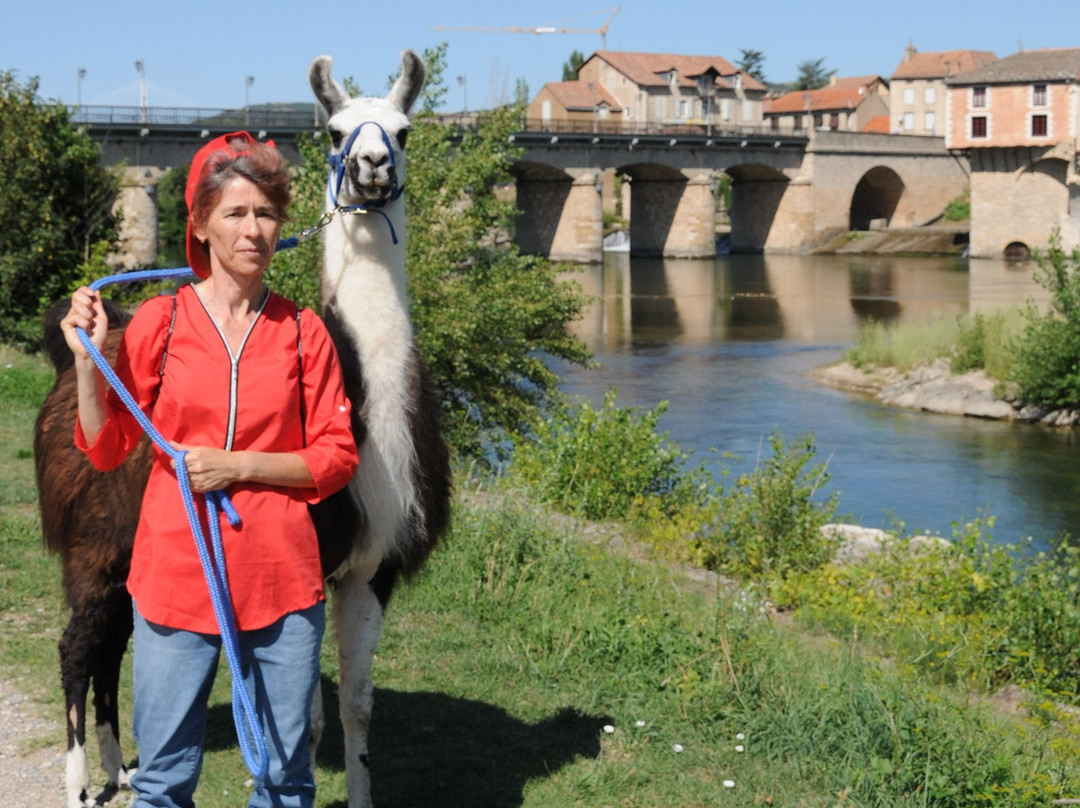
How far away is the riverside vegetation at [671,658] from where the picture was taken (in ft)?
15.4

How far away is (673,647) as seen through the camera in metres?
5.70

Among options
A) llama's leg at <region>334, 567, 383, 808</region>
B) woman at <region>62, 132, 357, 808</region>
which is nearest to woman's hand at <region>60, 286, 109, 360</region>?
woman at <region>62, 132, 357, 808</region>

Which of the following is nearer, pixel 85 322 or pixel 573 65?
pixel 85 322

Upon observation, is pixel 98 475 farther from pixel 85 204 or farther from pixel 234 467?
pixel 85 204

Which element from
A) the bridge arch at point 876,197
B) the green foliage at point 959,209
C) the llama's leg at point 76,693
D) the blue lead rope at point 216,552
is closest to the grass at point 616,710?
the llama's leg at point 76,693

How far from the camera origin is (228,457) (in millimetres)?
2963

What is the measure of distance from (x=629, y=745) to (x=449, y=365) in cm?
973

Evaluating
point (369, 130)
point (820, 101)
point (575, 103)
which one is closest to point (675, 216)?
point (575, 103)

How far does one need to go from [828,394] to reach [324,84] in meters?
22.9

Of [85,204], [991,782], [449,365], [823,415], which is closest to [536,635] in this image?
[991,782]

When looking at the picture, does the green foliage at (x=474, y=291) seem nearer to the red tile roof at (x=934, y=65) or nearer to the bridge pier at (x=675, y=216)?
the bridge pier at (x=675, y=216)

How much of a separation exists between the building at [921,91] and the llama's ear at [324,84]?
98.0 metres

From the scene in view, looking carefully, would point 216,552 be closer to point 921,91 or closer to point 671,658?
point 671,658

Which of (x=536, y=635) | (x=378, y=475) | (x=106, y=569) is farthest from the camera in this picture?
(x=536, y=635)
